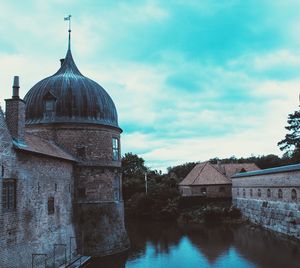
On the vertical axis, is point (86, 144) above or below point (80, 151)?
above

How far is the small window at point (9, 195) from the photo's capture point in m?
13.9

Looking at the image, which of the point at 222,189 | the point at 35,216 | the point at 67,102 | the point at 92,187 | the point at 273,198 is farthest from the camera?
the point at 222,189

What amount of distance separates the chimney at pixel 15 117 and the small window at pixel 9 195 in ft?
7.02

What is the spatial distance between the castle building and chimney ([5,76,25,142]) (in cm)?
4

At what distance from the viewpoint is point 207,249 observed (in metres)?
24.6

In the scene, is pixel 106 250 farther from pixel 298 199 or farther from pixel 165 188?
pixel 165 188

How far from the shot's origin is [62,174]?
1997 centimetres

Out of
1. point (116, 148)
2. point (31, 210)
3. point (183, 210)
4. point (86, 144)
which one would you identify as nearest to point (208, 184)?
point (183, 210)

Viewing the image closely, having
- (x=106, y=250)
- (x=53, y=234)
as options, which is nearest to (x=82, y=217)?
(x=106, y=250)

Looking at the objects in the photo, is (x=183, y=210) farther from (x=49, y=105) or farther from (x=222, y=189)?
(x=49, y=105)

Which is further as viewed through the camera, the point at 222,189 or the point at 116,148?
the point at 222,189

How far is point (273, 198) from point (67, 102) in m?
21.0

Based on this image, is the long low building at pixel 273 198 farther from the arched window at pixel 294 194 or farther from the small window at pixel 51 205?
the small window at pixel 51 205

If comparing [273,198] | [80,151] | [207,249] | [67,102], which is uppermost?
[67,102]
